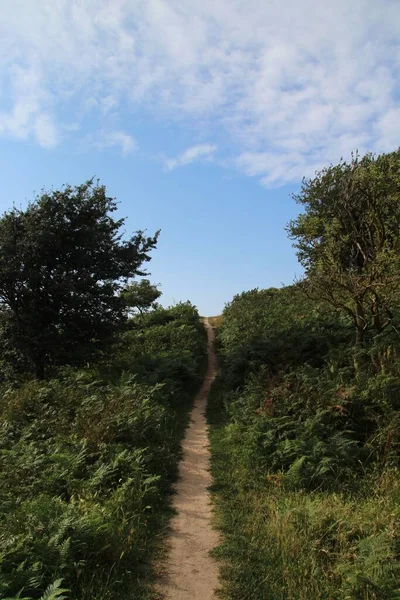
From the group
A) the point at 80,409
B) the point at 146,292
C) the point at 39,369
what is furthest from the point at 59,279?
the point at 146,292

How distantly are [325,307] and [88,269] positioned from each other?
10.6 meters

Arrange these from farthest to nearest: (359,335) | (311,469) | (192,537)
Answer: (359,335) < (311,469) < (192,537)

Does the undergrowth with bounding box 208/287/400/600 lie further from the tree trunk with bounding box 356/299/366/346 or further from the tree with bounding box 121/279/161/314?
the tree with bounding box 121/279/161/314

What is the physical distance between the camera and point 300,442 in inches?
362

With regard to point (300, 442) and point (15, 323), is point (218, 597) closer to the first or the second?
point (300, 442)

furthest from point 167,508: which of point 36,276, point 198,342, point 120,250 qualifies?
point 198,342

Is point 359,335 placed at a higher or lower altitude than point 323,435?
higher

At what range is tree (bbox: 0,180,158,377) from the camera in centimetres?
1652

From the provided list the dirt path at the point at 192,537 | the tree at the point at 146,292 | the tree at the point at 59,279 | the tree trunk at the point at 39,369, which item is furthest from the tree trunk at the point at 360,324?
the tree at the point at 146,292

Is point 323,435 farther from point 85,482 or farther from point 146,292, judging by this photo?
point 146,292

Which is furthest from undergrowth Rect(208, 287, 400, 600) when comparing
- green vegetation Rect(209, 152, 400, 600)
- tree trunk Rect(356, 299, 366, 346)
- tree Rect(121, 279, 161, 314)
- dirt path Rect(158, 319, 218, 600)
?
tree Rect(121, 279, 161, 314)

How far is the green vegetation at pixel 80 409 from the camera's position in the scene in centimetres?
545

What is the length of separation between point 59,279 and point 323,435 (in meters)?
11.5

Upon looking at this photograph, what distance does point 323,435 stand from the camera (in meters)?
9.68
